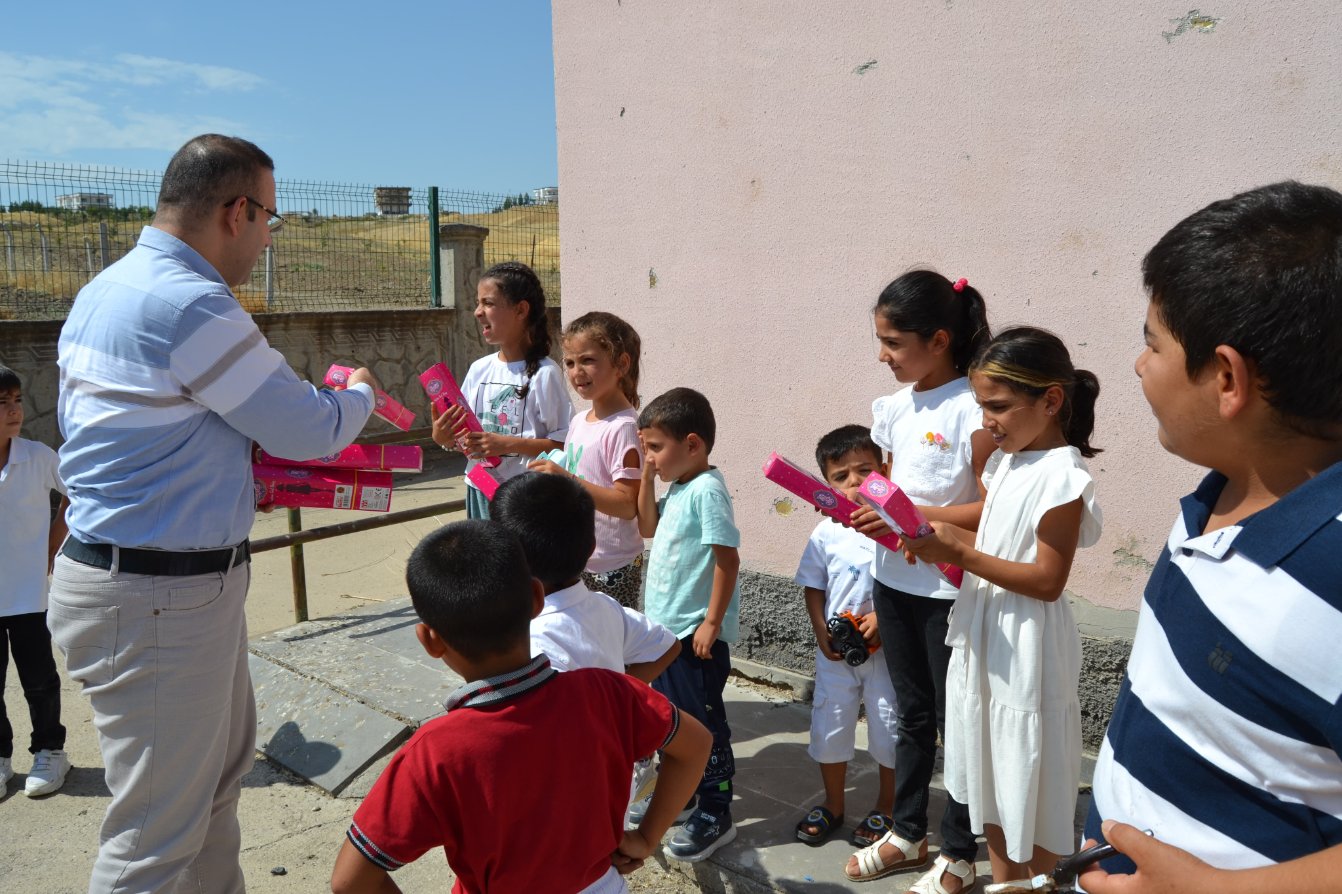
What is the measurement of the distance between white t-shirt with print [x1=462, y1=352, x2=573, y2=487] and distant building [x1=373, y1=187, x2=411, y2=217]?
23.5 feet

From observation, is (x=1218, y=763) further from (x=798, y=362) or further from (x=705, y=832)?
(x=798, y=362)

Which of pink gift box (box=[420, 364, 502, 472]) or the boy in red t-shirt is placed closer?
the boy in red t-shirt

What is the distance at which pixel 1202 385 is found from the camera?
3.62 ft

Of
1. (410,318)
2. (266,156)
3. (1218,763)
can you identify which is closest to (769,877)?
(1218,763)

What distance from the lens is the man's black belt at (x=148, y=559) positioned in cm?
223

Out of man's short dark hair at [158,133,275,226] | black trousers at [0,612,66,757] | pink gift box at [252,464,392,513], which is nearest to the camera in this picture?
man's short dark hair at [158,133,275,226]

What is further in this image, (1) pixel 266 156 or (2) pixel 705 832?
(2) pixel 705 832

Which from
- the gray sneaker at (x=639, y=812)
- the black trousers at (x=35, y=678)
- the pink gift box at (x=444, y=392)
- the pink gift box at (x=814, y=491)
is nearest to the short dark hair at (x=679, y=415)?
the pink gift box at (x=814, y=491)

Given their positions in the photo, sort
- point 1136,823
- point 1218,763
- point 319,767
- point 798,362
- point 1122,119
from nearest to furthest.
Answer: point 1218,763
point 1136,823
point 1122,119
point 319,767
point 798,362

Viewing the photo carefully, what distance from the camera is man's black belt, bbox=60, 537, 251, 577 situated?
223 cm

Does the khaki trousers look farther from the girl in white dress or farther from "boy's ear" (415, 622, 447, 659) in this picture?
the girl in white dress

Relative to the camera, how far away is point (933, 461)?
2670 mm

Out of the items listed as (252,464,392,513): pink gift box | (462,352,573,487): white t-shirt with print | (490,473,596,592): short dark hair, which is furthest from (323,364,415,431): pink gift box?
(490,473,596,592): short dark hair

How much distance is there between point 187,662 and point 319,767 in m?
1.49
